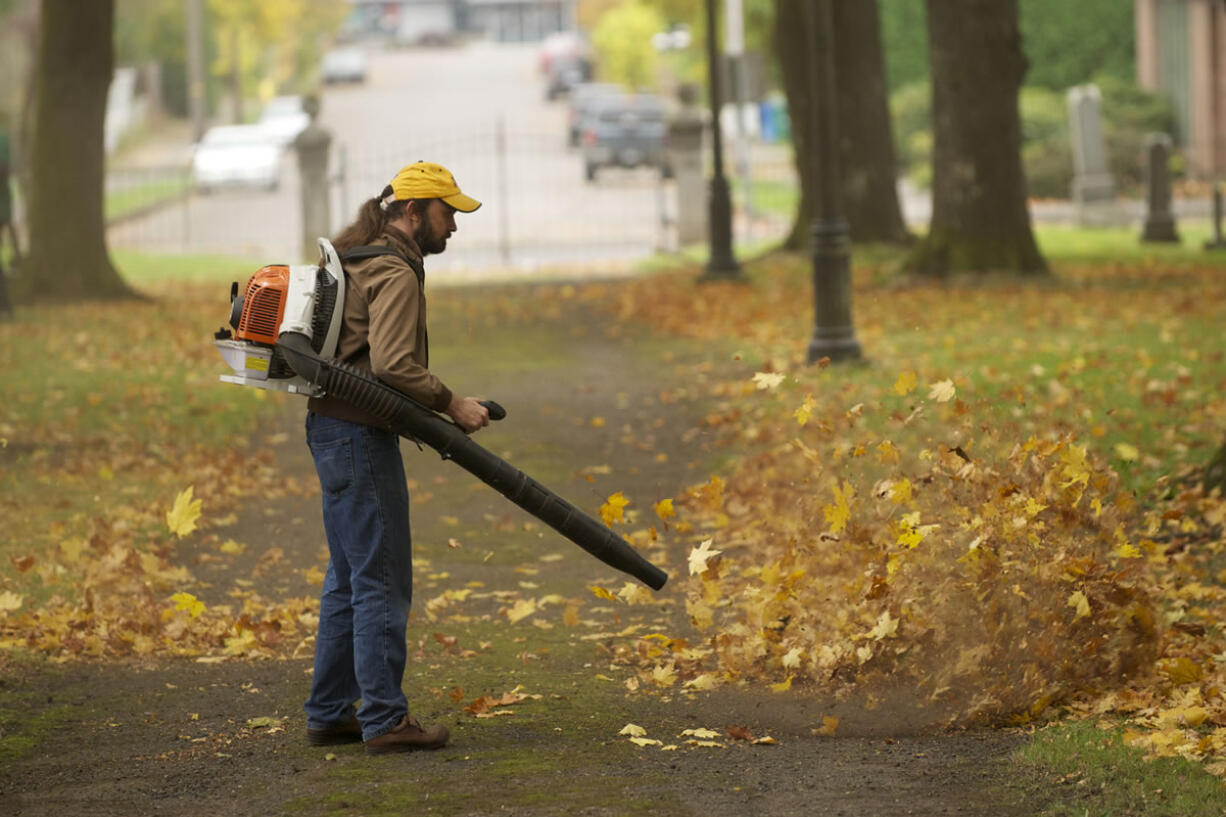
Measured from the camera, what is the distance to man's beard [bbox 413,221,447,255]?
5.84m

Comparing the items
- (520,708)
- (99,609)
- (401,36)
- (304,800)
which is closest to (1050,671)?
(520,708)

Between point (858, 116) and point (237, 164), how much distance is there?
22.4m

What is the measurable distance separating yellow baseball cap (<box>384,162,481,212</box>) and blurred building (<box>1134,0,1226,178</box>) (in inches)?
1219

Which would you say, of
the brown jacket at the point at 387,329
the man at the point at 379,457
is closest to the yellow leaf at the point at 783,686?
the man at the point at 379,457

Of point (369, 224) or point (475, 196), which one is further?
point (475, 196)

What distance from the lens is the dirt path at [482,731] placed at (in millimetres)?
5219

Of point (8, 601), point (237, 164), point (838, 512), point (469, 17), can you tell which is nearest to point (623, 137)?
point (237, 164)

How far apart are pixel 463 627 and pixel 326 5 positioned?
71042 mm

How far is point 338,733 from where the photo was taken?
6066 mm

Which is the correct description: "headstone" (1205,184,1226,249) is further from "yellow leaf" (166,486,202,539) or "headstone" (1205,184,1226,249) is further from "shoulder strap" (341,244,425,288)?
"shoulder strap" (341,244,425,288)

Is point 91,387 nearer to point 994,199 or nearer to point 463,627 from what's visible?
point 463,627

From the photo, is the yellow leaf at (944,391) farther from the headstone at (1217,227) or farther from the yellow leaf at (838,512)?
the headstone at (1217,227)

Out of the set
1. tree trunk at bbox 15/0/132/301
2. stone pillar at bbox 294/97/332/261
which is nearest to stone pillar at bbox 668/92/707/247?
stone pillar at bbox 294/97/332/261

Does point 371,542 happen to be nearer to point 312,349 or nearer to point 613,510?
point 312,349
